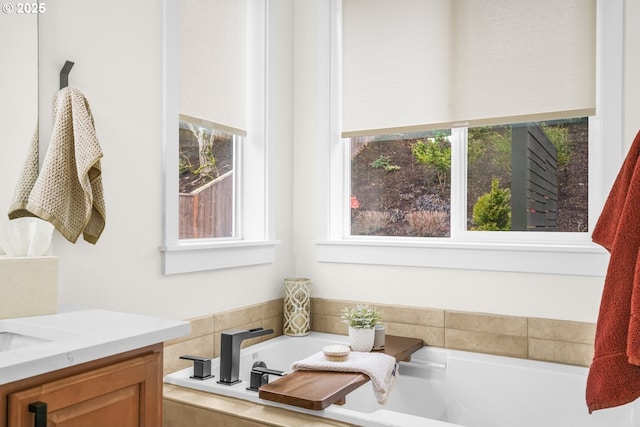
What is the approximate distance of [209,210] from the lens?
2.53 m

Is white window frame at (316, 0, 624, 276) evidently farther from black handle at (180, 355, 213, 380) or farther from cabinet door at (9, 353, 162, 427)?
cabinet door at (9, 353, 162, 427)

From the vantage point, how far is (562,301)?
2.27m

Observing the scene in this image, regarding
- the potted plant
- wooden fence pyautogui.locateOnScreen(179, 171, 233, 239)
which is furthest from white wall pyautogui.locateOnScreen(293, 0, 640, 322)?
wooden fence pyautogui.locateOnScreen(179, 171, 233, 239)

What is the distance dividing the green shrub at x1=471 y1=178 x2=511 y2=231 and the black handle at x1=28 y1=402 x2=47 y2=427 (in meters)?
2.04

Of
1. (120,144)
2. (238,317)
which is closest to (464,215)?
(238,317)

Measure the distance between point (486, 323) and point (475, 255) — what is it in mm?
312

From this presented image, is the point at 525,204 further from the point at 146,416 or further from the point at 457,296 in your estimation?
the point at 146,416

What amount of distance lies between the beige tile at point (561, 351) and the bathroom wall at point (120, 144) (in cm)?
146

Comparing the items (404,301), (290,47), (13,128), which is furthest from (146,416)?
(290,47)

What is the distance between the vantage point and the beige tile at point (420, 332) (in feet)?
8.29

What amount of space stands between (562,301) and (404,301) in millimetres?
718

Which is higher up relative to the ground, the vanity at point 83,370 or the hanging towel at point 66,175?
the hanging towel at point 66,175

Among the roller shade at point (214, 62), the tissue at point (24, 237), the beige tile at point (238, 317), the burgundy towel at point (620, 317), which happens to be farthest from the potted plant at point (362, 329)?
the tissue at point (24, 237)

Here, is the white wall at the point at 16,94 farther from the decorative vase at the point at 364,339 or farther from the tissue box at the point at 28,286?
the decorative vase at the point at 364,339
